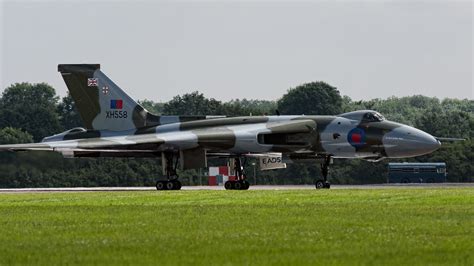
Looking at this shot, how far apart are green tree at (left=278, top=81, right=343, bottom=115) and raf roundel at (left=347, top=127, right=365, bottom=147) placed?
79.4 m

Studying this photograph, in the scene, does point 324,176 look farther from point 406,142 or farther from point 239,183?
point 406,142

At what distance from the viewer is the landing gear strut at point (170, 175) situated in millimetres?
50531

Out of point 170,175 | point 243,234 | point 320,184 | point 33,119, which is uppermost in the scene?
point 33,119

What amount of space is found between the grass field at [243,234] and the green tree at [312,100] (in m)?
101

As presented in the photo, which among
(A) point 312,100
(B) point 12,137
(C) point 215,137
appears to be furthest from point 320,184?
(A) point 312,100

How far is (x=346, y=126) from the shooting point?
49.5 m

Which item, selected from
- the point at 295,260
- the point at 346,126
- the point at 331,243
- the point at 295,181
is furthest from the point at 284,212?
the point at 295,181

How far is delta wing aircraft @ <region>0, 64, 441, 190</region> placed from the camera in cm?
4944

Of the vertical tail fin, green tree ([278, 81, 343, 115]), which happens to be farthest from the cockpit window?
green tree ([278, 81, 343, 115])

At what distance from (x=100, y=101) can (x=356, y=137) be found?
12.3 m

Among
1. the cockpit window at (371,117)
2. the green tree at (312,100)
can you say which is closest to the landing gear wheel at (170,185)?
the cockpit window at (371,117)

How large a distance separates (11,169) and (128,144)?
20.2ft

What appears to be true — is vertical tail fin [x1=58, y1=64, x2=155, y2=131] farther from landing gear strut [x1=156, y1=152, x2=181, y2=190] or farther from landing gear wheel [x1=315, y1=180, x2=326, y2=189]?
landing gear wheel [x1=315, y1=180, x2=326, y2=189]

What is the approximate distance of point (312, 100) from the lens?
131875 millimetres
